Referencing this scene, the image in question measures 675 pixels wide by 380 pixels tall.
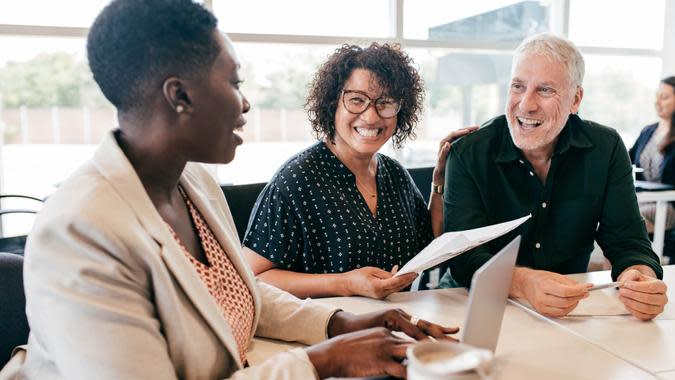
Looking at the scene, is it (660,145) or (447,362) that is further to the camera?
(660,145)

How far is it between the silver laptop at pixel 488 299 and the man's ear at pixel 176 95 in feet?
1.68

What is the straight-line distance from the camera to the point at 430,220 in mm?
2012

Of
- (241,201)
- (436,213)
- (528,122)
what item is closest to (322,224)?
(241,201)

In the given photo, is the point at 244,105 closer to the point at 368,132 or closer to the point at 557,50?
the point at 368,132

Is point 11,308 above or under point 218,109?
under

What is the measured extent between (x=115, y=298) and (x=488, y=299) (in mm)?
561

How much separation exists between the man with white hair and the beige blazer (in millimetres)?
945

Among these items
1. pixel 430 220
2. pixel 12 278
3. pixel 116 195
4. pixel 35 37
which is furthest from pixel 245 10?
pixel 116 195

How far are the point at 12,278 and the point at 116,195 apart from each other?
0.49m

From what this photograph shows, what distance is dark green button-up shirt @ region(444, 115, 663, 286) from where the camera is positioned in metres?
1.78

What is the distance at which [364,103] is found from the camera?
6.14ft

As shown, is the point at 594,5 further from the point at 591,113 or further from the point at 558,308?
the point at 558,308

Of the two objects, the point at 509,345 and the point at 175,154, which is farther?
the point at 509,345

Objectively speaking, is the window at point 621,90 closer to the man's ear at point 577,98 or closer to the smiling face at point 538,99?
the man's ear at point 577,98
